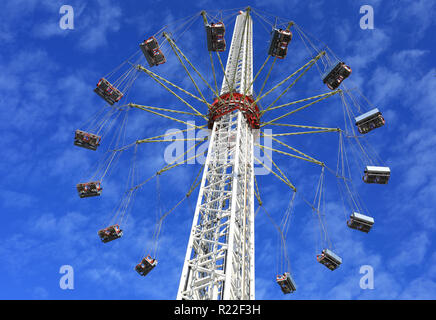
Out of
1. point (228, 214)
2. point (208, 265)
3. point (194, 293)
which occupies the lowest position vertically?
point (194, 293)

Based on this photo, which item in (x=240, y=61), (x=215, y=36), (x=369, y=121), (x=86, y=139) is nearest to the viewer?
(x=215, y=36)

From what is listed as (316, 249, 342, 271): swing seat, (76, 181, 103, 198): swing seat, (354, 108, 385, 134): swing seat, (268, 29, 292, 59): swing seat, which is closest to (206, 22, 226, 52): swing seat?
(268, 29, 292, 59): swing seat

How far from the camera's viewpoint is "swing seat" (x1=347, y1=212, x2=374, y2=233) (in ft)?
79.1

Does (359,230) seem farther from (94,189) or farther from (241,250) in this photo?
(94,189)

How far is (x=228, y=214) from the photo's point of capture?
1845 centimetres

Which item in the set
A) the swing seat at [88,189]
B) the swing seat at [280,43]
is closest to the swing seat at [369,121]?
the swing seat at [280,43]

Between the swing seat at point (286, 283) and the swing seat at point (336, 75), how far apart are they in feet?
40.4

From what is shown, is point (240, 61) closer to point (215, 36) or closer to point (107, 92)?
point (215, 36)

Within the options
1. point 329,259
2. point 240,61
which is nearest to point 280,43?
point 240,61

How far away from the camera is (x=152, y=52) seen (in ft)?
83.8

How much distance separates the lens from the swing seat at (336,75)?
80.3ft

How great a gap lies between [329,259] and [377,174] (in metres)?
6.04
